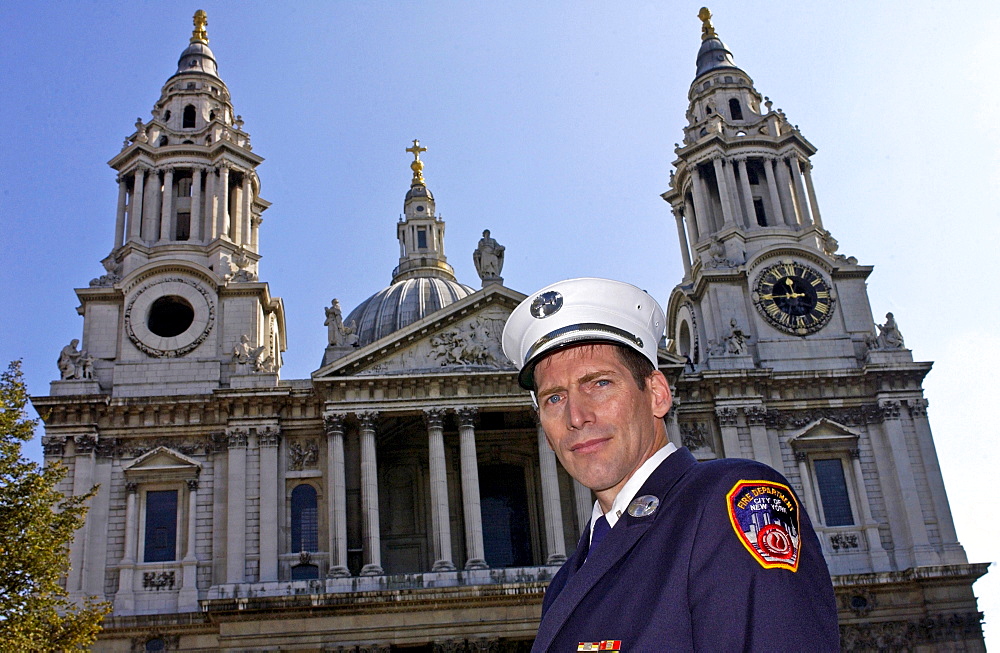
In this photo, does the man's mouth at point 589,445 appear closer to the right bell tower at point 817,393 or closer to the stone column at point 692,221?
the right bell tower at point 817,393

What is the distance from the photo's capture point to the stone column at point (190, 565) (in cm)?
2984

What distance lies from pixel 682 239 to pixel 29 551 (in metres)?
30.8

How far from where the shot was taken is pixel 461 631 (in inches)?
1121

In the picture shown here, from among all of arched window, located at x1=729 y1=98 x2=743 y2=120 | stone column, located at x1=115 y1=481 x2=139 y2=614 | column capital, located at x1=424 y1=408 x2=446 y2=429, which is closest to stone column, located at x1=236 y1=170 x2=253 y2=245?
stone column, located at x1=115 y1=481 x2=139 y2=614

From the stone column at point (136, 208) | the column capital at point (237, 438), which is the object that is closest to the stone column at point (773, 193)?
→ the column capital at point (237, 438)

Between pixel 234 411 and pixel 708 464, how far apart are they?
30942 millimetres

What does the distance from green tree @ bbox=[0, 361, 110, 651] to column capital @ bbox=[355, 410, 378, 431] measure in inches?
400

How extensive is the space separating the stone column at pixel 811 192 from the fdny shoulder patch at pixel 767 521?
4010 cm

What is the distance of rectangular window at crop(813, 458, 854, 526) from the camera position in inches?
1352

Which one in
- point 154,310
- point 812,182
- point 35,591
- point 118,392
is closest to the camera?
point 35,591

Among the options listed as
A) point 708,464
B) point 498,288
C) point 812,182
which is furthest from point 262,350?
point 708,464

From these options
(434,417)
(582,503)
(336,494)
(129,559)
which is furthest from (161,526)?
(582,503)

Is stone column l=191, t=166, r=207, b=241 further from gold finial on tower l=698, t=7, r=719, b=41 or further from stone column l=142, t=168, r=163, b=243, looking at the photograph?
gold finial on tower l=698, t=7, r=719, b=41

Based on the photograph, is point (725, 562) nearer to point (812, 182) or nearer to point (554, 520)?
point (554, 520)
